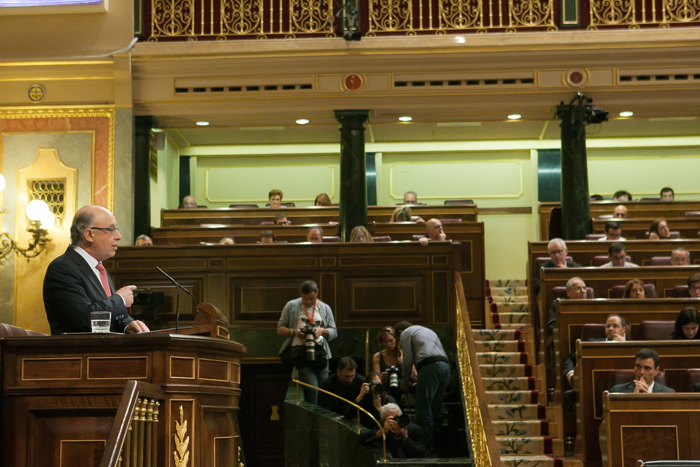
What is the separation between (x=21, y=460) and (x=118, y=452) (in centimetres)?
56

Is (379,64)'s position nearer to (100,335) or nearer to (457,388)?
(457,388)

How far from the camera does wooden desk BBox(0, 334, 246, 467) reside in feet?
10.6

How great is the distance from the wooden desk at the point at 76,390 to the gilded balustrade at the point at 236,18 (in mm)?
7276

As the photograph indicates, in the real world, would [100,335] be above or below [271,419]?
above

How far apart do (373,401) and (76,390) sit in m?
3.67

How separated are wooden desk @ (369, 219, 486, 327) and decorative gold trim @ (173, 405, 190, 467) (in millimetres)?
5757

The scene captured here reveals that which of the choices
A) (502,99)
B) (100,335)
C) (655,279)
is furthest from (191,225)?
(100,335)

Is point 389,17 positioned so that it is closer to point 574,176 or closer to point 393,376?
point 574,176

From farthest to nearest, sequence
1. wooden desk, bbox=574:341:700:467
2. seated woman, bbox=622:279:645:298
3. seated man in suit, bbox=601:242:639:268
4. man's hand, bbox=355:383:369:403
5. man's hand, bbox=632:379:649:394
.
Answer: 1. seated man in suit, bbox=601:242:639:268
2. seated woman, bbox=622:279:645:298
3. man's hand, bbox=355:383:369:403
4. wooden desk, bbox=574:341:700:467
5. man's hand, bbox=632:379:649:394

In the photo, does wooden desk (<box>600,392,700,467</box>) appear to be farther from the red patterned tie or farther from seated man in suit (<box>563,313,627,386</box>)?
the red patterned tie

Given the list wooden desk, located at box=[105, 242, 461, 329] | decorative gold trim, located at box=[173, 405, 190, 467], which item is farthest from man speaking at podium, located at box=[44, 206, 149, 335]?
wooden desk, located at box=[105, 242, 461, 329]

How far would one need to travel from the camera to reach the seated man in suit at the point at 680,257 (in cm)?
814

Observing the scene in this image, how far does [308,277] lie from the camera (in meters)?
8.55

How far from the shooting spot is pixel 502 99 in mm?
10258
